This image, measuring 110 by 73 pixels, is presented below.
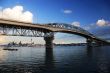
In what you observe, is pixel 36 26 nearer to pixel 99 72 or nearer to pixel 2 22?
pixel 2 22

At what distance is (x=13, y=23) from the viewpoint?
137 m

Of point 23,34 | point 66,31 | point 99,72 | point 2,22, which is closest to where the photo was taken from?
point 99,72

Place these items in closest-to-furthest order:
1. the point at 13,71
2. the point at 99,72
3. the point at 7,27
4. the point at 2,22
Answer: the point at 99,72
the point at 13,71
the point at 2,22
the point at 7,27

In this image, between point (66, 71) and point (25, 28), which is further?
point (25, 28)

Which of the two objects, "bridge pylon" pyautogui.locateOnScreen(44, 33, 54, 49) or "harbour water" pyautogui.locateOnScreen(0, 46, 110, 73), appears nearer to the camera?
"harbour water" pyautogui.locateOnScreen(0, 46, 110, 73)

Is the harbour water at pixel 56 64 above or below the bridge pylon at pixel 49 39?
below

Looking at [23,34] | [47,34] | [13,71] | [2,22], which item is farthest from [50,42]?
[13,71]

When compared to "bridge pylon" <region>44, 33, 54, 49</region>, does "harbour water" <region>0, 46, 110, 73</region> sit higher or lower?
lower

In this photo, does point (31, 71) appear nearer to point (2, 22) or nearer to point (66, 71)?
point (66, 71)

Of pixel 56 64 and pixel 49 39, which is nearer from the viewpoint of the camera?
pixel 56 64

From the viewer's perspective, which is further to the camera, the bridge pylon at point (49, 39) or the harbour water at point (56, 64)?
the bridge pylon at point (49, 39)

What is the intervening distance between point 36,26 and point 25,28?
7.96 metres

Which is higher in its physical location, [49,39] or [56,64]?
[49,39]

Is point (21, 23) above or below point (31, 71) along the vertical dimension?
above
